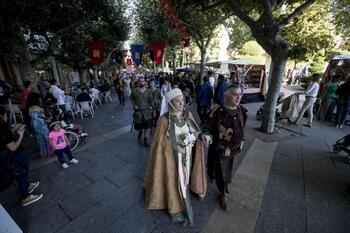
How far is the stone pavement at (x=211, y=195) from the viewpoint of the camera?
2.26 meters

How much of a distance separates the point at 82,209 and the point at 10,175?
1067mm

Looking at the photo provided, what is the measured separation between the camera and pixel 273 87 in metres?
4.88

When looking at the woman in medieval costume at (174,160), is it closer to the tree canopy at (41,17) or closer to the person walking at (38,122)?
the person walking at (38,122)

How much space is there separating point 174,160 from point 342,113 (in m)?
7.06

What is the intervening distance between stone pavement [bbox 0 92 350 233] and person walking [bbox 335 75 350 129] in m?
2.30

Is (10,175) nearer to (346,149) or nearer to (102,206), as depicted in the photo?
(102,206)

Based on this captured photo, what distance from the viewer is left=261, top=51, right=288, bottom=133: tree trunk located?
455cm

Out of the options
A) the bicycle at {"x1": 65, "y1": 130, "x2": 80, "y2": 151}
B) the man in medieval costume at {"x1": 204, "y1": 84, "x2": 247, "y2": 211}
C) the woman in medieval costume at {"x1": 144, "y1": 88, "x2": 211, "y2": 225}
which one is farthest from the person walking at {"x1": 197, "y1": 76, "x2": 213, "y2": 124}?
the bicycle at {"x1": 65, "y1": 130, "x2": 80, "y2": 151}

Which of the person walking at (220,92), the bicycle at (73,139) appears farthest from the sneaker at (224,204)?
the person walking at (220,92)

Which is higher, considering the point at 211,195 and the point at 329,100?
the point at 329,100

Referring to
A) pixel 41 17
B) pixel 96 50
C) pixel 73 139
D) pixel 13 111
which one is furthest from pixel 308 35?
pixel 13 111

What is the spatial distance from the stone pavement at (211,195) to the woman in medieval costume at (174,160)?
0.76ft

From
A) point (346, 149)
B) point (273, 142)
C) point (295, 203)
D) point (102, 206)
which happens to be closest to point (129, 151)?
point (102, 206)

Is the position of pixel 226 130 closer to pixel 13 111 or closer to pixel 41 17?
pixel 13 111
